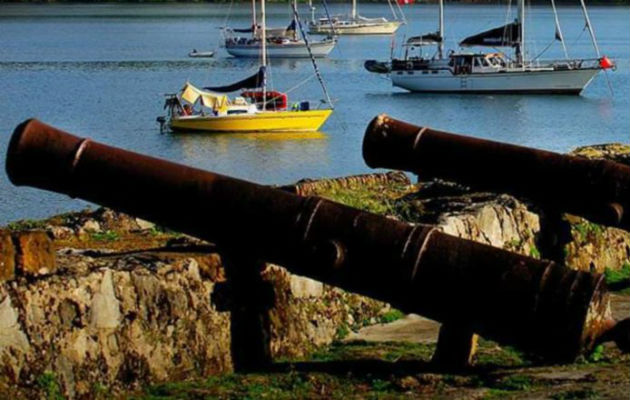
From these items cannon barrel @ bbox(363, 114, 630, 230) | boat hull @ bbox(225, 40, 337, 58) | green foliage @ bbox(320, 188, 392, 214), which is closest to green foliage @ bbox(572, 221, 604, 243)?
cannon barrel @ bbox(363, 114, 630, 230)

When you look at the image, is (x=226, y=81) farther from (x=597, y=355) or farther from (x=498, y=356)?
(x=597, y=355)

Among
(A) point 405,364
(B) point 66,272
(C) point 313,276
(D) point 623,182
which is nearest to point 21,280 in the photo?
(B) point 66,272

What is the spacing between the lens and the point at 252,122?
4966 centimetres

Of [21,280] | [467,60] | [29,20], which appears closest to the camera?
[21,280]

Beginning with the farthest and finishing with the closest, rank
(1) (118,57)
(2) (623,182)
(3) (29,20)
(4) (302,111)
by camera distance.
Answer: (3) (29,20) → (1) (118,57) → (4) (302,111) → (2) (623,182)

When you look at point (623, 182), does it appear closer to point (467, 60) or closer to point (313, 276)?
point (313, 276)

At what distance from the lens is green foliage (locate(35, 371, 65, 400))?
1017 cm

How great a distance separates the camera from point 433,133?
1359 centimetres

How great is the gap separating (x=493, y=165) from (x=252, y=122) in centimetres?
3635

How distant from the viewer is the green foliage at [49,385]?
1017 cm

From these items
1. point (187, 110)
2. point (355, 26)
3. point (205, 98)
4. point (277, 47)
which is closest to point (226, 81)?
point (277, 47)

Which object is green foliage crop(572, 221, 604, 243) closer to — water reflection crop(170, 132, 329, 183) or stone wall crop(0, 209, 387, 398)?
stone wall crop(0, 209, 387, 398)

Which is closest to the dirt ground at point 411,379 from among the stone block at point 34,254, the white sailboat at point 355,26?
the stone block at point 34,254

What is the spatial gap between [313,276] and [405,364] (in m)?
0.93
